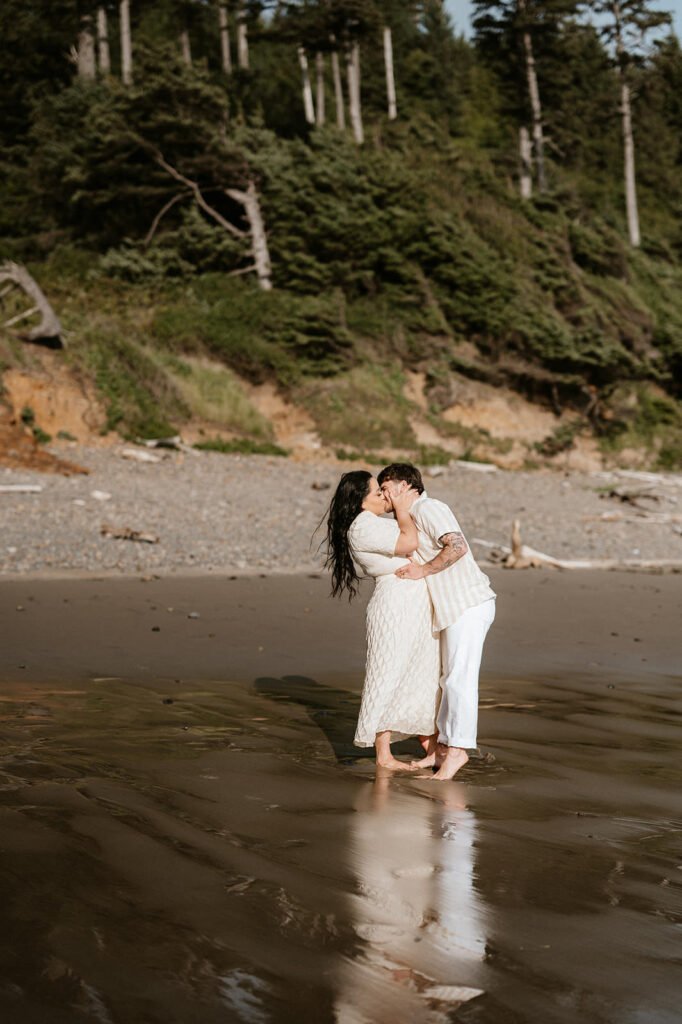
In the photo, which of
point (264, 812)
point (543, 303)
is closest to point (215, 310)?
Result: point (543, 303)

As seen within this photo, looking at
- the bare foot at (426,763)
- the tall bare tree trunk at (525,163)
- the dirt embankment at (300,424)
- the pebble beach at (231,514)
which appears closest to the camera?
the bare foot at (426,763)

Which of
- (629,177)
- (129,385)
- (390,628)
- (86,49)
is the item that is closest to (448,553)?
(390,628)

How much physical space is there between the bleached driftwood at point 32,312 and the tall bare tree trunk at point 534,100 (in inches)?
910

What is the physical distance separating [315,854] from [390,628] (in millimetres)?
1713

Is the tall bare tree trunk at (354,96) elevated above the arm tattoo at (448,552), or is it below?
above

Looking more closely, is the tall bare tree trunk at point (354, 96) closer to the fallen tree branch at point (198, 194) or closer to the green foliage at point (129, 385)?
the fallen tree branch at point (198, 194)

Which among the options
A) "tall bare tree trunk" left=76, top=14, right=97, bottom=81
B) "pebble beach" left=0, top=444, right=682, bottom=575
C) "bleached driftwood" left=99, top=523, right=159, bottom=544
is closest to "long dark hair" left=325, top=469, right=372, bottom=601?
"pebble beach" left=0, top=444, right=682, bottom=575

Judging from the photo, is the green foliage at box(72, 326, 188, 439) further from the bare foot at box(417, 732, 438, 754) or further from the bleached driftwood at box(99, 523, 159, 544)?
the bare foot at box(417, 732, 438, 754)

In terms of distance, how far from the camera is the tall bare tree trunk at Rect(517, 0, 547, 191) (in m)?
38.0

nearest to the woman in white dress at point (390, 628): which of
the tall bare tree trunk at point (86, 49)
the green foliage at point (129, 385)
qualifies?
the green foliage at point (129, 385)

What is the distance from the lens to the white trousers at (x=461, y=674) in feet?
15.9

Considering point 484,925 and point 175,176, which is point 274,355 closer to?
point 175,176

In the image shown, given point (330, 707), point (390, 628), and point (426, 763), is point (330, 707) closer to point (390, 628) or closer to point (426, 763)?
point (426, 763)

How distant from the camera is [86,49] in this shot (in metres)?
33.2
